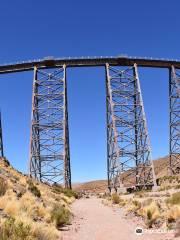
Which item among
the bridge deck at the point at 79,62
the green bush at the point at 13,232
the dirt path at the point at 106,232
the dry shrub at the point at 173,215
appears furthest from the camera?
the bridge deck at the point at 79,62

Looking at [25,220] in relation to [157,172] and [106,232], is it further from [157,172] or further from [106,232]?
[157,172]

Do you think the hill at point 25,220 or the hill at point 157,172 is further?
the hill at point 157,172

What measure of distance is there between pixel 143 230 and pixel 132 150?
26544 mm

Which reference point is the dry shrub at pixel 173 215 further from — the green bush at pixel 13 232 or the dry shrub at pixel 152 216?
the green bush at pixel 13 232

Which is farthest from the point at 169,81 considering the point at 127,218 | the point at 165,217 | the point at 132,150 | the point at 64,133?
the point at 165,217

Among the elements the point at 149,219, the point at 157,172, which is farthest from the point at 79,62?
the point at 157,172

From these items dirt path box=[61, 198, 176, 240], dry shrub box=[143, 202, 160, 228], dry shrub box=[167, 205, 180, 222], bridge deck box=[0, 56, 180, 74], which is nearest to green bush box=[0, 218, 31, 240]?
dirt path box=[61, 198, 176, 240]

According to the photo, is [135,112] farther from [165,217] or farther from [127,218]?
[165,217]

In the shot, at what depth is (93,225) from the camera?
12164mm

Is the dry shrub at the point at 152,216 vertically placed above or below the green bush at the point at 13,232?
below

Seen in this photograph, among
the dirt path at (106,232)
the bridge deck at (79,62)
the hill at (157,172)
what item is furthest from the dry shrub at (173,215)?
the hill at (157,172)

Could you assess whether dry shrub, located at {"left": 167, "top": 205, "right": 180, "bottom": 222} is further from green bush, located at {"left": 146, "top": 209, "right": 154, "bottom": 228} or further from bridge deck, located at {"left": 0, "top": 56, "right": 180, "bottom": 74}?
bridge deck, located at {"left": 0, "top": 56, "right": 180, "bottom": 74}

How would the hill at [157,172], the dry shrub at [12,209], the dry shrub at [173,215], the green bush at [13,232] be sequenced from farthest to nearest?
the hill at [157,172]
the dry shrub at [173,215]
the dry shrub at [12,209]
the green bush at [13,232]

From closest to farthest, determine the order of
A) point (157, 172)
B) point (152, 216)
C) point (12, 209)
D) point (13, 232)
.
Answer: point (13, 232) → point (12, 209) → point (152, 216) → point (157, 172)
